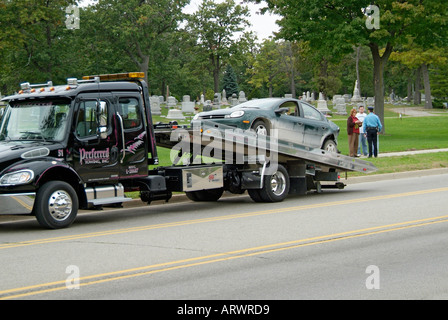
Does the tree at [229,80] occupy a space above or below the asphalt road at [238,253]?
above

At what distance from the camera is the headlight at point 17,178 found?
37.8ft

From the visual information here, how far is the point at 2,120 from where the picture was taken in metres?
12.9

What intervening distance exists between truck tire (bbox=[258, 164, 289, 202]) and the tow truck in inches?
0.9

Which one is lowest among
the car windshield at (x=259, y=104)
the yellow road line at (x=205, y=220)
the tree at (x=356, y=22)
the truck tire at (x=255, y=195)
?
the yellow road line at (x=205, y=220)

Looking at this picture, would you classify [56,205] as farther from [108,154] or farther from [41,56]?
[41,56]

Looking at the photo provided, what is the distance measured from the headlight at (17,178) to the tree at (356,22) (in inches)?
1025

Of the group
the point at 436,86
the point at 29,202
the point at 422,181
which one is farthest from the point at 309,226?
the point at 436,86

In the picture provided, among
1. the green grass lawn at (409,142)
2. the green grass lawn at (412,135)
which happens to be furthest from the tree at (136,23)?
the green grass lawn at (412,135)

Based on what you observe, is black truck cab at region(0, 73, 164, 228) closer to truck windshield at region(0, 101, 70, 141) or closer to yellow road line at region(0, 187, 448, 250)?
truck windshield at region(0, 101, 70, 141)

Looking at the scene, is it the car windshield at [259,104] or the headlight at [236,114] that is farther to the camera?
the car windshield at [259,104]

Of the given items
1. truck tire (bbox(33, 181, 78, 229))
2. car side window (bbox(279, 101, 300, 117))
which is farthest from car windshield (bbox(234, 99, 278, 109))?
truck tire (bbox(33, 181, 78, 229))

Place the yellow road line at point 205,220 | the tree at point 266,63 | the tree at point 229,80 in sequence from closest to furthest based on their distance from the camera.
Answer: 1. the yellow road line at point 205,220
2. the tree at point 266,63
3. the tree at point 229,80

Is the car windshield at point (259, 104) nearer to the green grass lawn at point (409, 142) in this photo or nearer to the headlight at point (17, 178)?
the green grass lawn at point (409, 142)
